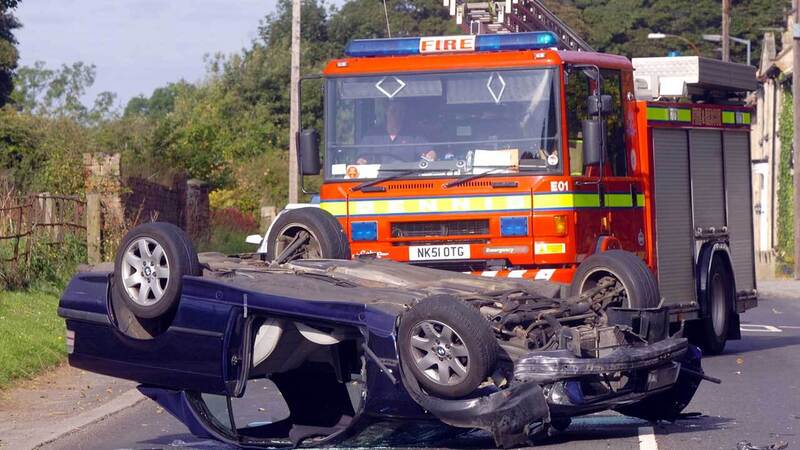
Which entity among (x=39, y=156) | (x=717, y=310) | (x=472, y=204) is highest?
(x=39, y=156)

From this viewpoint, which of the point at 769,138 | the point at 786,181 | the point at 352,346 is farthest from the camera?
the point at 769,138

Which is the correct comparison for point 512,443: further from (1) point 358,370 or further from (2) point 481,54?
(2) point 481,54

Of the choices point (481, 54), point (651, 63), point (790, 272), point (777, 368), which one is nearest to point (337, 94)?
point (481, 54)

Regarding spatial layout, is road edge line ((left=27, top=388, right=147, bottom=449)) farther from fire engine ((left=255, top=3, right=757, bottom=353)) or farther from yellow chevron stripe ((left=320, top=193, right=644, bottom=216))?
yellow chevron stripe ((left=320, top=193, right=644, bottom=216))

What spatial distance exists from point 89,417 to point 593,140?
5.21 metres

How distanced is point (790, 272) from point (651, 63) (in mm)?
23356

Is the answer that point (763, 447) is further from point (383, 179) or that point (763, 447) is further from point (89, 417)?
point (383, 179)

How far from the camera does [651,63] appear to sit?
14.5 m

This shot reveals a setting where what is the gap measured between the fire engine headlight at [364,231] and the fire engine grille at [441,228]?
188 millimetres

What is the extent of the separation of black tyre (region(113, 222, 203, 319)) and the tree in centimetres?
2444

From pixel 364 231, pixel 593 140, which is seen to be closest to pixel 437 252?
pixel 364 231

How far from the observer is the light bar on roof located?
13.1 m

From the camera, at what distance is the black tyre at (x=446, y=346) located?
23.6ft

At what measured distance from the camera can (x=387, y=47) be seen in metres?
13.7
